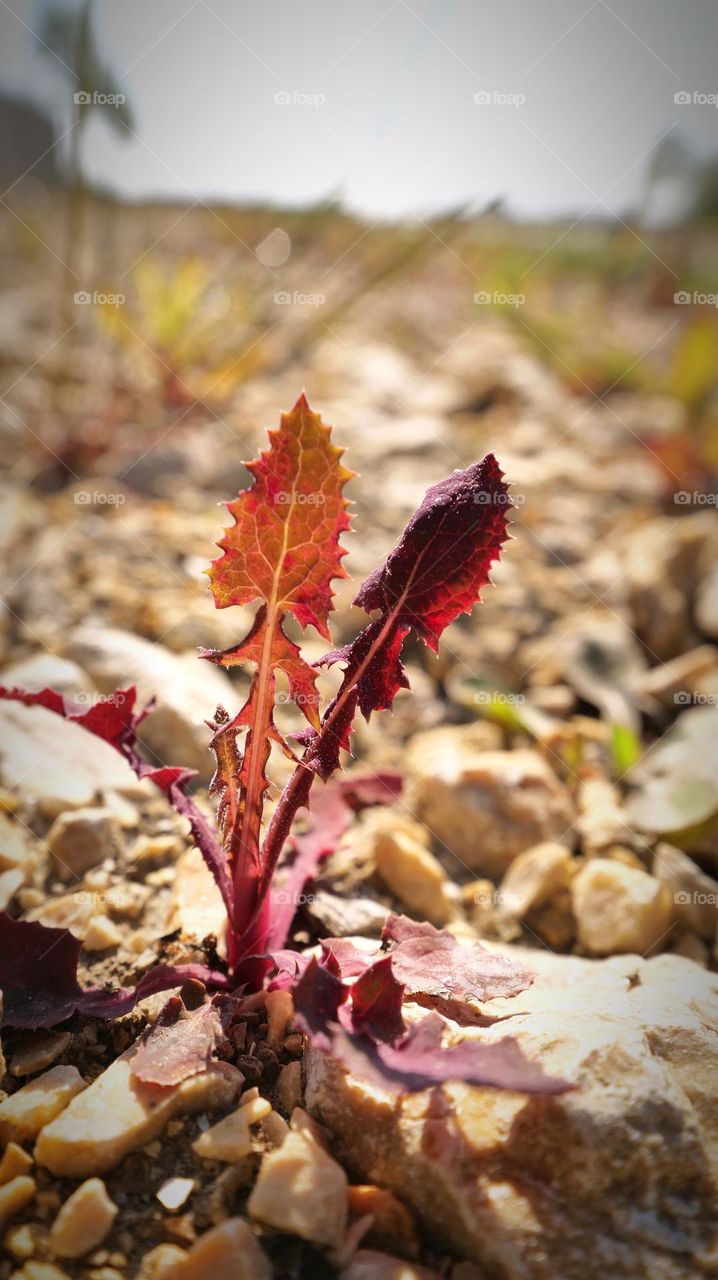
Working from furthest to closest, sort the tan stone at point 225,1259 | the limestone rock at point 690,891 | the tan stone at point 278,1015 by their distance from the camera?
the limestone rock at point 690,891 < the tan stone at point 278,1015 < the tan stone at point 225,1259

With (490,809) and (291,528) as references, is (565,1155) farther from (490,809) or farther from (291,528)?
(490,809)

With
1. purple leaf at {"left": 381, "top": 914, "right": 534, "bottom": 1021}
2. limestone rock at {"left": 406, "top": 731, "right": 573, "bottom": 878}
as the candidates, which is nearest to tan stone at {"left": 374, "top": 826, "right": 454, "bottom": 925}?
limestone rock at {"left": 406, "top": 731, "right": 573, "bottom": 878}

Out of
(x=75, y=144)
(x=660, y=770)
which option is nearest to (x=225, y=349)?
(x=75, y=144)

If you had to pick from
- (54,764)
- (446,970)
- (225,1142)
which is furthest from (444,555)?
(54,764)

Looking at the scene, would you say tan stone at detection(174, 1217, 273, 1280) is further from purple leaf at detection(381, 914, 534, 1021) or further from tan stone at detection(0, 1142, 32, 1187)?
purple leaf at detection(381, 914, 534, 1021)

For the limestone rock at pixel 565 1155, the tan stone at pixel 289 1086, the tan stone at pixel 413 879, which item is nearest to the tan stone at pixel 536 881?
the tan stone at pixel 413 879

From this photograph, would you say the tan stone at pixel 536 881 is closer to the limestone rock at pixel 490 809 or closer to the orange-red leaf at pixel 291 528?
the limestone rock at pixel 490 809
